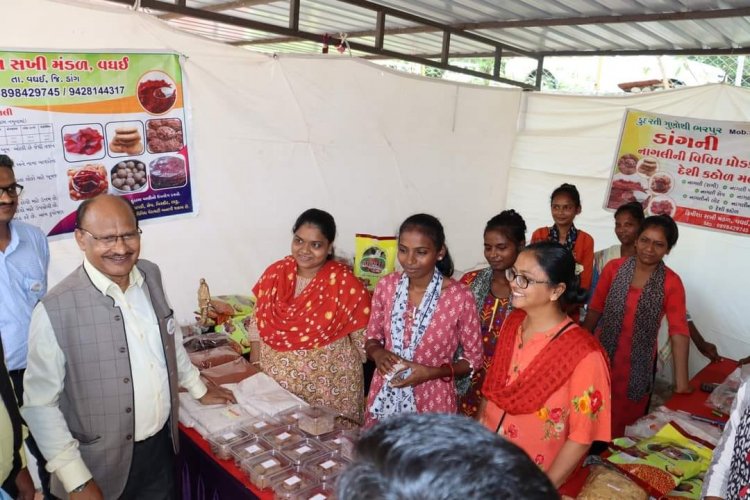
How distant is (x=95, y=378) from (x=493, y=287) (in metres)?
Result: 1.79

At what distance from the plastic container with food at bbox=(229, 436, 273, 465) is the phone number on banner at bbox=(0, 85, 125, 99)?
6.86ft

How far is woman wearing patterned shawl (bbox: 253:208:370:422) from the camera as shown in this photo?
8.10ft

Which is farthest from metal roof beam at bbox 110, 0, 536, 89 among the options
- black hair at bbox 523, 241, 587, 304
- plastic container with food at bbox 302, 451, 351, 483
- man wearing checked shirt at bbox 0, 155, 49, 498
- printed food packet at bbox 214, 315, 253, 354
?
plastic container with food at bbox 302, 451, 351, 483

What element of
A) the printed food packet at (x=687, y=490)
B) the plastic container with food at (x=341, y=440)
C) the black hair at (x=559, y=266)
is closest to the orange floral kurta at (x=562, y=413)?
the black hair at (x=559, y=266)

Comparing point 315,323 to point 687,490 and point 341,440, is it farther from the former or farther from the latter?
point 687,490

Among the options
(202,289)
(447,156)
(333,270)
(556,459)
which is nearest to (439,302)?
(333,270)

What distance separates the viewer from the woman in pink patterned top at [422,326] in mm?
2273

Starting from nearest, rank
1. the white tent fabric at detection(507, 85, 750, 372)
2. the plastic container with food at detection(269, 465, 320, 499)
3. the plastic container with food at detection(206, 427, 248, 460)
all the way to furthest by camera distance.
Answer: the plastic container with food at detection(269, 465, 320, 499), the plastic container with food at detection(206, 427, 248, 460), the white tent fabric at detection(507, 85, 750, 372)

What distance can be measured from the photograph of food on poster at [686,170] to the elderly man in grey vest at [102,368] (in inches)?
174

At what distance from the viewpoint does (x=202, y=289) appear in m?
3.34

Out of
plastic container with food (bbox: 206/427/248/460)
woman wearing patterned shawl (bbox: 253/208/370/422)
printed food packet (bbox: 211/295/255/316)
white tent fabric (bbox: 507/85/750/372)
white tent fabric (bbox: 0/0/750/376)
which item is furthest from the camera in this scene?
white tent fabric (bbox: 507/85/750/372)

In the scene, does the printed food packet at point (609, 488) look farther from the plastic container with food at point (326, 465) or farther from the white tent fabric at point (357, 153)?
the white tent fabric at point (357, 153)

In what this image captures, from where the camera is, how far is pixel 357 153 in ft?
15.0

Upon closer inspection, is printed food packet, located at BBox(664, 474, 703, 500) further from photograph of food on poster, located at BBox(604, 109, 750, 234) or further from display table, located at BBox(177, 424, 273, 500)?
photograph of food on poster, located at BBox(604, 109, 750, 234)
